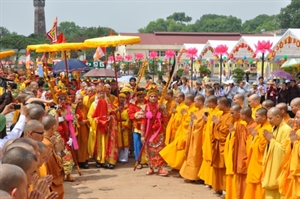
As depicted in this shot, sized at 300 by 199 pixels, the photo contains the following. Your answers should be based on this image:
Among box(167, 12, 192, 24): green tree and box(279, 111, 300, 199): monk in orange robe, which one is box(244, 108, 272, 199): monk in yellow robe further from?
box(167, 12, 192, 24): green tree

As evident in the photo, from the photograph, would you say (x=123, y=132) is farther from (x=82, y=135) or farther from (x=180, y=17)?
(x=180, y=17)

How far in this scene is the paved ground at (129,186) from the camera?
8.18 meters

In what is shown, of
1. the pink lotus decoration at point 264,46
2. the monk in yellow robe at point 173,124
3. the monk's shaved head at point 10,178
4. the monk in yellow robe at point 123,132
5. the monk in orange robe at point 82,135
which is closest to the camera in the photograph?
the monk's shaved head at point 10,178

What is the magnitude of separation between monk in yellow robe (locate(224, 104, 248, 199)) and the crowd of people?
14 millimetres

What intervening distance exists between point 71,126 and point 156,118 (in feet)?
5.49

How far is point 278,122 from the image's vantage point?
6.41m

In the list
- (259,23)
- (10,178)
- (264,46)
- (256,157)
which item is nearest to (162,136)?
(256,157)

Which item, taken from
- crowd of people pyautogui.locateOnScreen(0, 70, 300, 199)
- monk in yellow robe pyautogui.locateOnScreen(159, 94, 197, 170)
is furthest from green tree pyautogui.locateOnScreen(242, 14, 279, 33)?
monk in yellow robe pyautogui.locateOnScreen(159, 94, 197, 170)

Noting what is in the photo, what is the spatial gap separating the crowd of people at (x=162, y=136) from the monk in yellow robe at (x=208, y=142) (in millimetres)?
17

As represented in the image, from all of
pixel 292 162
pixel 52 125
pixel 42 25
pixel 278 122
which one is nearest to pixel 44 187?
pixel 52 125

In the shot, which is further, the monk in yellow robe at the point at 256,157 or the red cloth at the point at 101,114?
the red cloth at the point at 101,114

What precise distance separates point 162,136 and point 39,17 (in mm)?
108950

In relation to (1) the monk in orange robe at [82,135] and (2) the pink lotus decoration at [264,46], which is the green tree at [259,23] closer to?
(2) the pink lotus decoration at [264,46]

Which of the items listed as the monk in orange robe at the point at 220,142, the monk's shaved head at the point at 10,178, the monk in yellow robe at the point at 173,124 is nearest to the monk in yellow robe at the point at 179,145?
the monk in yellow robe at the point at 173,124
